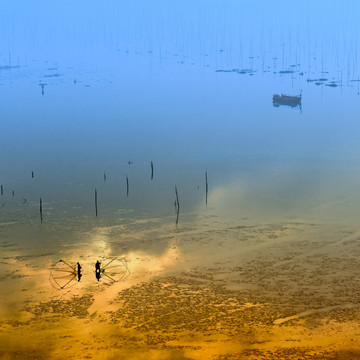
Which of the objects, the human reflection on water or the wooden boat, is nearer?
the human reflection on water

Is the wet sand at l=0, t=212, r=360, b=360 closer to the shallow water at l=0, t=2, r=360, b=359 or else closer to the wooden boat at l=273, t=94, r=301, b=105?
the shallow water at l=0, t=2, r=360, b=359

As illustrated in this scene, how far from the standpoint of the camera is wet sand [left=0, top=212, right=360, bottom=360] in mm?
19875

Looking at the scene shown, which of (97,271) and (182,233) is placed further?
(182,233)

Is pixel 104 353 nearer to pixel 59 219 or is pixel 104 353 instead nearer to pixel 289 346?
pixel 289 346

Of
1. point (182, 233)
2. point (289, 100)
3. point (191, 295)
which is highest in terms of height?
point (289, 100)

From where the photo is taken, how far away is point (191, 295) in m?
22.9

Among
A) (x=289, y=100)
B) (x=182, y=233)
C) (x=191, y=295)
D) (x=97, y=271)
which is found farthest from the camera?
(x=289, y=100)

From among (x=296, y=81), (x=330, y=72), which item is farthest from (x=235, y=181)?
(x=330, y=72)

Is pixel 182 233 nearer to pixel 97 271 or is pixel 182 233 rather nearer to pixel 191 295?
pixel 97 271

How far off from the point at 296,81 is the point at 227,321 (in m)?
81.5

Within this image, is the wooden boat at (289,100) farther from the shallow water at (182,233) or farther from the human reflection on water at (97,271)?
the human reflection on water at (97,271)

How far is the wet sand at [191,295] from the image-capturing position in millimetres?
19875

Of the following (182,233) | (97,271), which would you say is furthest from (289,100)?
(97,271)

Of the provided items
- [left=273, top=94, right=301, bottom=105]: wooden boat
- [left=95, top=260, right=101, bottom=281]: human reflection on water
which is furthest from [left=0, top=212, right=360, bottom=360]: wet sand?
[left=273, top=94, right=301, bottom=105]: wooden boat
